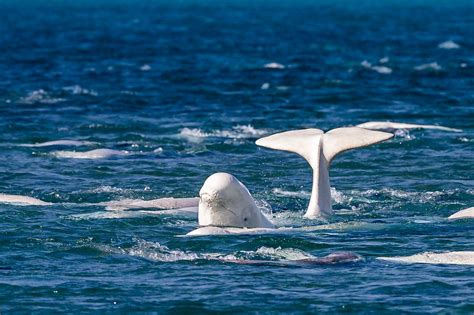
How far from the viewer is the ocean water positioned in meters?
16.9

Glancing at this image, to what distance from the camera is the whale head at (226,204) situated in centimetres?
2027

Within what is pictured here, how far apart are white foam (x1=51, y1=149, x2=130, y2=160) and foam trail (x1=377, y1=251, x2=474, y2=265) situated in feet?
43.2

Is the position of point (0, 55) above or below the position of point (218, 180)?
above

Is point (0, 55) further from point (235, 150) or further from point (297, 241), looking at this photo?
point (297, 241)

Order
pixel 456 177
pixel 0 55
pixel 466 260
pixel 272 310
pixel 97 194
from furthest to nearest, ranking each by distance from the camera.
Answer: pixel 0 55 < pixel 456 177 < pixel 97 194 < pixel 466 260 < pixel 272 310

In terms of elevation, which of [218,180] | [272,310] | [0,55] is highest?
[0,55]

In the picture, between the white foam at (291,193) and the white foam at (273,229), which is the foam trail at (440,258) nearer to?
the white foam at (273,229)

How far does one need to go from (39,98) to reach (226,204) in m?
25.1

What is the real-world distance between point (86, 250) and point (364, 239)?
13.4 ft

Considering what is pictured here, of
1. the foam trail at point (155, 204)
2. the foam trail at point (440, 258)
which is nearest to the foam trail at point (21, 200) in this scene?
the foam trail at point (155, 204)

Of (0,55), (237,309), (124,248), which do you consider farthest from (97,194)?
(0,55)

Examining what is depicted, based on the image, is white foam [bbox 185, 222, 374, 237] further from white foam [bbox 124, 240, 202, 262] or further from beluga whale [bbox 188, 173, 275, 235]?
white foam [bbox 124, 240, 202, 262]

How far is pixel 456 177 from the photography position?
90.3 feet

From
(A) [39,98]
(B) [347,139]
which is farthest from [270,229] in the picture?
(A) [39,98]
